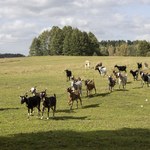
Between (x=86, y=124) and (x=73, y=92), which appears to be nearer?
(x=86, y=124)

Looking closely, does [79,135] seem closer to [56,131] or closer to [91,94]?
[56,131]

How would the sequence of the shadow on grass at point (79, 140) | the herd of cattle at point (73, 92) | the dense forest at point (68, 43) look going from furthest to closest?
the dense forest at point (68, 43), the herd of cattle at point (73, 92), the shadow on grass at point (79, 140)

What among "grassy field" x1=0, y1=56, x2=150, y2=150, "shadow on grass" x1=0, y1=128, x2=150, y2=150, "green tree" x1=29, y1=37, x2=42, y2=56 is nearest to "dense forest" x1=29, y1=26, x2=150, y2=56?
"green tree" x1=29, y1=37, x2=42, y2=56

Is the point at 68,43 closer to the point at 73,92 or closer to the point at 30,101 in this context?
the point at 73,92

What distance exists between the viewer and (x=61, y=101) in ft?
128

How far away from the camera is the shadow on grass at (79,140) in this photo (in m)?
19.1

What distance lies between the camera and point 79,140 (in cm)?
2064

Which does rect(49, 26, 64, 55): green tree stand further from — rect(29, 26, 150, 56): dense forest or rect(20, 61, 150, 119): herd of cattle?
rect(20, 61, 150, 119): herd of cattle

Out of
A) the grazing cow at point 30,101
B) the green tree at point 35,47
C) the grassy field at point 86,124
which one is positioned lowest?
the grassy field at point 86,124

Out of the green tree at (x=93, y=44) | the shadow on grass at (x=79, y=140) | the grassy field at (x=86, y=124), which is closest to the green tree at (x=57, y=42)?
the green tree at (x=93, y=44)

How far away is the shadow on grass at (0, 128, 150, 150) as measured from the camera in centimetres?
1909

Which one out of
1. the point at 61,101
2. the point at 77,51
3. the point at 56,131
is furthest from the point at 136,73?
A: the point at 77,51

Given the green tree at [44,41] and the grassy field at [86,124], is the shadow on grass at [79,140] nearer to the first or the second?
the grassy field at [86,124]

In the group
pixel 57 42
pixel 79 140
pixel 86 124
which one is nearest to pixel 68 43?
pixel 57 42
